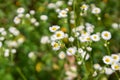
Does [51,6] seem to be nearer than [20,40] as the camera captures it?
No

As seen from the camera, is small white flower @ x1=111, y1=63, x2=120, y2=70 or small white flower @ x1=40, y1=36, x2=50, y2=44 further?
small white flower @ x1=40, y1=36, x2=50, y2=44

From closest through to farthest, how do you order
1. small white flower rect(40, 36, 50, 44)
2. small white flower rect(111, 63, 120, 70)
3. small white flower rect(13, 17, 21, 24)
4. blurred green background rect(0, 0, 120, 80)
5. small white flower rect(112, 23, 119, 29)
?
small white flower rect(111, 63, 120, 70) → small white flower rect(13, 17, 21, 24) → blurred green background rect(0, 0, 120, 80) → small white flower rect(40, 36, 50, 44) → small white flower rect(112, 23, 119, 29)

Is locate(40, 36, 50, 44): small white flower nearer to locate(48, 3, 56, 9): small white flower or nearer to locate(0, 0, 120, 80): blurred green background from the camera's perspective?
locate(0, 0, 120, 80): blurred green background

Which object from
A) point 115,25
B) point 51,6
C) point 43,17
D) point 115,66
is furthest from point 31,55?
point 115,66

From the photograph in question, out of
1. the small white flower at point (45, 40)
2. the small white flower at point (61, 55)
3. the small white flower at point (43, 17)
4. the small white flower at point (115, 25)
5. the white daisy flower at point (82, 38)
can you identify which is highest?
the small white flower at point (43, 17)

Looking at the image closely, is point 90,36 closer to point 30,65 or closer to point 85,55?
point 85,55

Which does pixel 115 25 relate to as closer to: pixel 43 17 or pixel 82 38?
pixel 43 17

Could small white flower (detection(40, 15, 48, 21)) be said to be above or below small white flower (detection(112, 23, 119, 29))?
above

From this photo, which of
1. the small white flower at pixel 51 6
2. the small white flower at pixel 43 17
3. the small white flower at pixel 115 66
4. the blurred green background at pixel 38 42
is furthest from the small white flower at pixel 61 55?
the small white flower at pixel 115 66

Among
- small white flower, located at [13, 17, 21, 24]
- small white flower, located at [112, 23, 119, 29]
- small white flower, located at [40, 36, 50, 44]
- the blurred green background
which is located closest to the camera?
small white flower, located at [13, 17, 21, 24]

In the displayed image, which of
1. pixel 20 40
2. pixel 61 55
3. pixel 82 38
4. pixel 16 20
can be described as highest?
pixel 16 20

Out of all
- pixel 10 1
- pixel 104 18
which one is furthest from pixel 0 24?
pixel 104 18

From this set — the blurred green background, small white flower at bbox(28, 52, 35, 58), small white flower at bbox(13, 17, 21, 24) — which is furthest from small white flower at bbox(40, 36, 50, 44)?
small white flower at bbox(13, 17, 21, 24)

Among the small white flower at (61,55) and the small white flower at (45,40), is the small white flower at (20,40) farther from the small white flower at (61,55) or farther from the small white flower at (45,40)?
the small white flower at (61,55)
